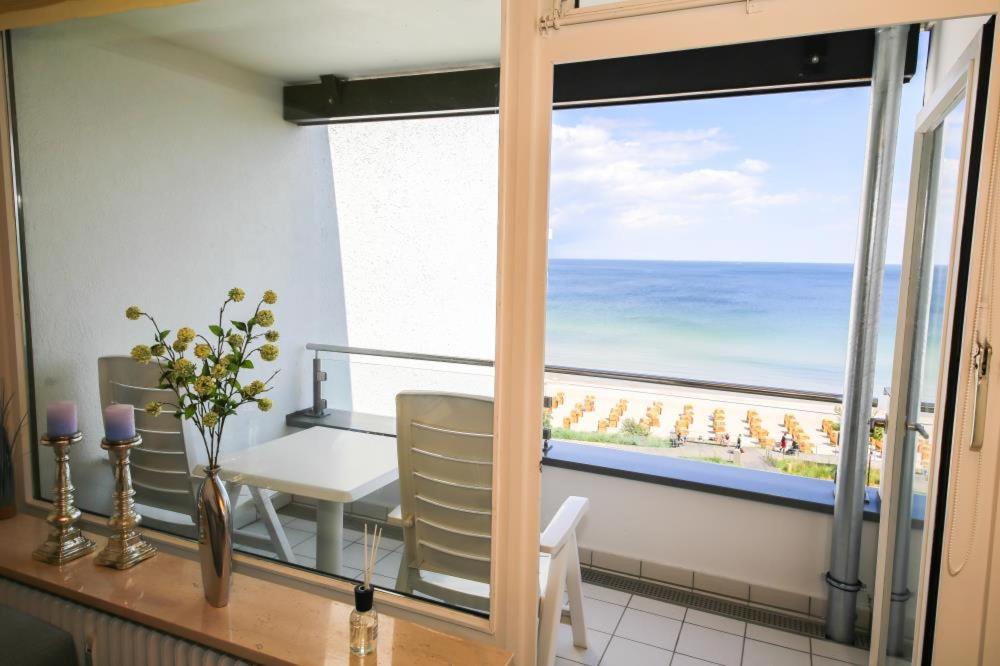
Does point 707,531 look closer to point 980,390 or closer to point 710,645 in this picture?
point 710,645

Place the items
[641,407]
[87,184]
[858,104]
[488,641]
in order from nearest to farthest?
[488,641]
[87,184]
[641,407]
[858,104]

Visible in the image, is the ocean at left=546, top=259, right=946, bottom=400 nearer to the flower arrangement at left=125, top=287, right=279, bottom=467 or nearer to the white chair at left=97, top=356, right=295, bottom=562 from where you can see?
the white chair at left=97, top=356, right=295, bottom=562

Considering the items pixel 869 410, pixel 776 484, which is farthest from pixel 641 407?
pixel 869 410

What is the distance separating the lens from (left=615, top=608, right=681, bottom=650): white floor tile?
226cm

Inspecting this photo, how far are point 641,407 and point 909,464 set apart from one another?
1.97 m

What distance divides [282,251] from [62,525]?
3.02 ft

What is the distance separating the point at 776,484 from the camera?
2604mm

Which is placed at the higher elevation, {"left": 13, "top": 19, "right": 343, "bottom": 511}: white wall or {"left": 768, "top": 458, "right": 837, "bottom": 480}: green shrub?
{"left": 13, "top": 19, "right": 343, "bottom": 511}: white wall

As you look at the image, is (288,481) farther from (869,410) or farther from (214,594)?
(869,410)

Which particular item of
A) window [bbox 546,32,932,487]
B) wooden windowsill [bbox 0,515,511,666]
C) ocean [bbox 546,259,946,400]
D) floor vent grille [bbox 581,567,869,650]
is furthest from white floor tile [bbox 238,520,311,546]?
ocean [bbox 546,259,946,400]

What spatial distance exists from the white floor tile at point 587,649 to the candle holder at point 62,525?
4.97 ft

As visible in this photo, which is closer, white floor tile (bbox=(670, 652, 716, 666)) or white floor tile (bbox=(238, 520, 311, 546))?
white floor tile (bbox=(238, 520, 311, 546))

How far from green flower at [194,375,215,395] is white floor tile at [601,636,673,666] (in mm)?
1681

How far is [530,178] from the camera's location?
117 cm
